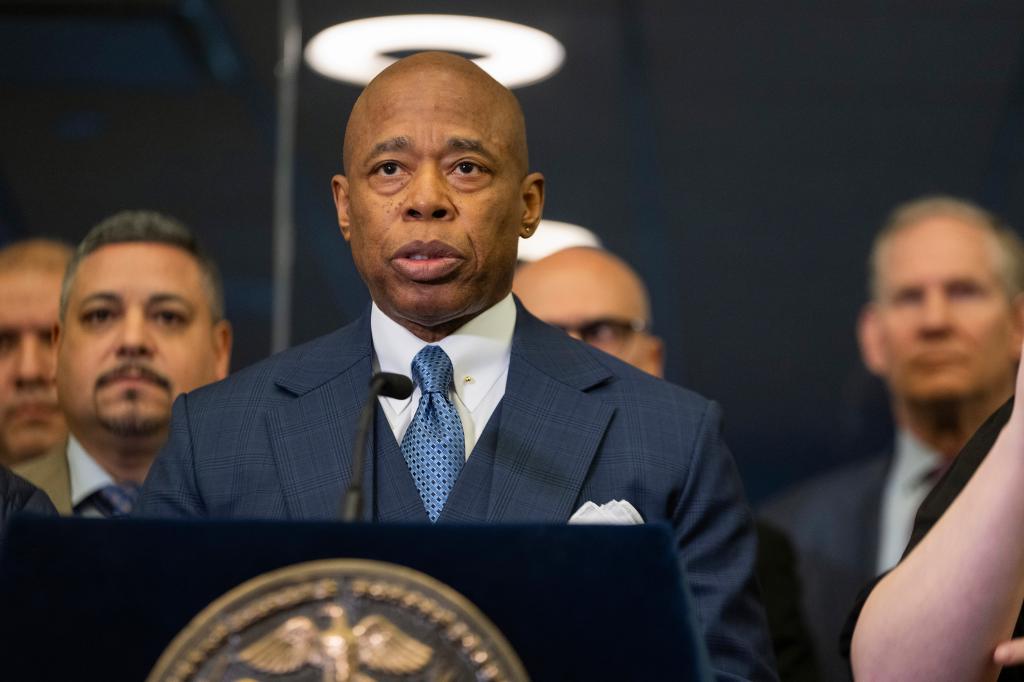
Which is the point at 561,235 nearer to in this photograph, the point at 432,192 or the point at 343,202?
the point at 343,202

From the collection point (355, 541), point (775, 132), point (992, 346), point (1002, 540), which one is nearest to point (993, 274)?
point (992, 346)

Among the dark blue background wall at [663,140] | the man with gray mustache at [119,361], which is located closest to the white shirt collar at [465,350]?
the man with gray mustache at [119,361]

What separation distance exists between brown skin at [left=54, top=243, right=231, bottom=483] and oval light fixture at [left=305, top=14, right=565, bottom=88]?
135 cm

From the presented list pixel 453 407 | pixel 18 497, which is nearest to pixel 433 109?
pixel 453 407

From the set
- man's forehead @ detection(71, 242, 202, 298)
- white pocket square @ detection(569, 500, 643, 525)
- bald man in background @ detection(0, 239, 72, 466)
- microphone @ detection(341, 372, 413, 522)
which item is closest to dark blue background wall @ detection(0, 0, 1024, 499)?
bald man in background @ detection(0, 239, 72, 466)

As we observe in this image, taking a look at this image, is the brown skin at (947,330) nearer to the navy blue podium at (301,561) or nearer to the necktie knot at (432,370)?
the necktie knot at (432,370)

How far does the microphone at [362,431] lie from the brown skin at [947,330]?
1.96 m

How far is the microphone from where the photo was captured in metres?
1.26

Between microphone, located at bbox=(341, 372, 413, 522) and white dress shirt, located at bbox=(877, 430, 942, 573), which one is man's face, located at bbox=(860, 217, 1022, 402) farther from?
microphone, located at bbox=(341, 372, 413, 522)

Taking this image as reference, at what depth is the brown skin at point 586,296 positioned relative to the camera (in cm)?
304

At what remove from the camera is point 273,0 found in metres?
4.06

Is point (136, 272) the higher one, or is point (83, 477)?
point (136, 272)

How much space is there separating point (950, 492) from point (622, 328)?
4.92ft

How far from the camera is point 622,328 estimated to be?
Result: 121 inches
